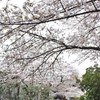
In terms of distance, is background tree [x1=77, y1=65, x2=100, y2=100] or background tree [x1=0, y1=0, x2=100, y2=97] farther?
background tree [x1=77, y1=65, x2=100, y2=100]

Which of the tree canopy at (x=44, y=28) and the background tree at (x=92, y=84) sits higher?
the tree canopy at (x=44, y=28)

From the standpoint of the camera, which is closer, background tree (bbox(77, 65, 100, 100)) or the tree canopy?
the tree canopy

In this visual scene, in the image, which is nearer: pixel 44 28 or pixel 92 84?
pixel 44 28

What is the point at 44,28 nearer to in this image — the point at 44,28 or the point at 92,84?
the point at 44,28

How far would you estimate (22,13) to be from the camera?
1905 millimetres

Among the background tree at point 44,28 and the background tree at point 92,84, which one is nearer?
the background tree at point 44,28

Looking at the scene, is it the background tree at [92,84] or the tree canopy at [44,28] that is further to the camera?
the background tree at [92,84]

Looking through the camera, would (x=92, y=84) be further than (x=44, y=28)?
Yes

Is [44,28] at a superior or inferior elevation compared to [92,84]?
superior

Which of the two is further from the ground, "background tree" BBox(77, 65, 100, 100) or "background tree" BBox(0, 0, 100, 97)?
"background tree" BBox(0, 0, 100, 97)

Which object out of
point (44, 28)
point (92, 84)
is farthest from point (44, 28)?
point (92, 84)

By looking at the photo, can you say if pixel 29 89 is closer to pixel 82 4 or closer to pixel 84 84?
pixel 84 84

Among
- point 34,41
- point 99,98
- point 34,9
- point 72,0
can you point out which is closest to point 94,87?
point 99,98

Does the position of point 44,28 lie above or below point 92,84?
above
